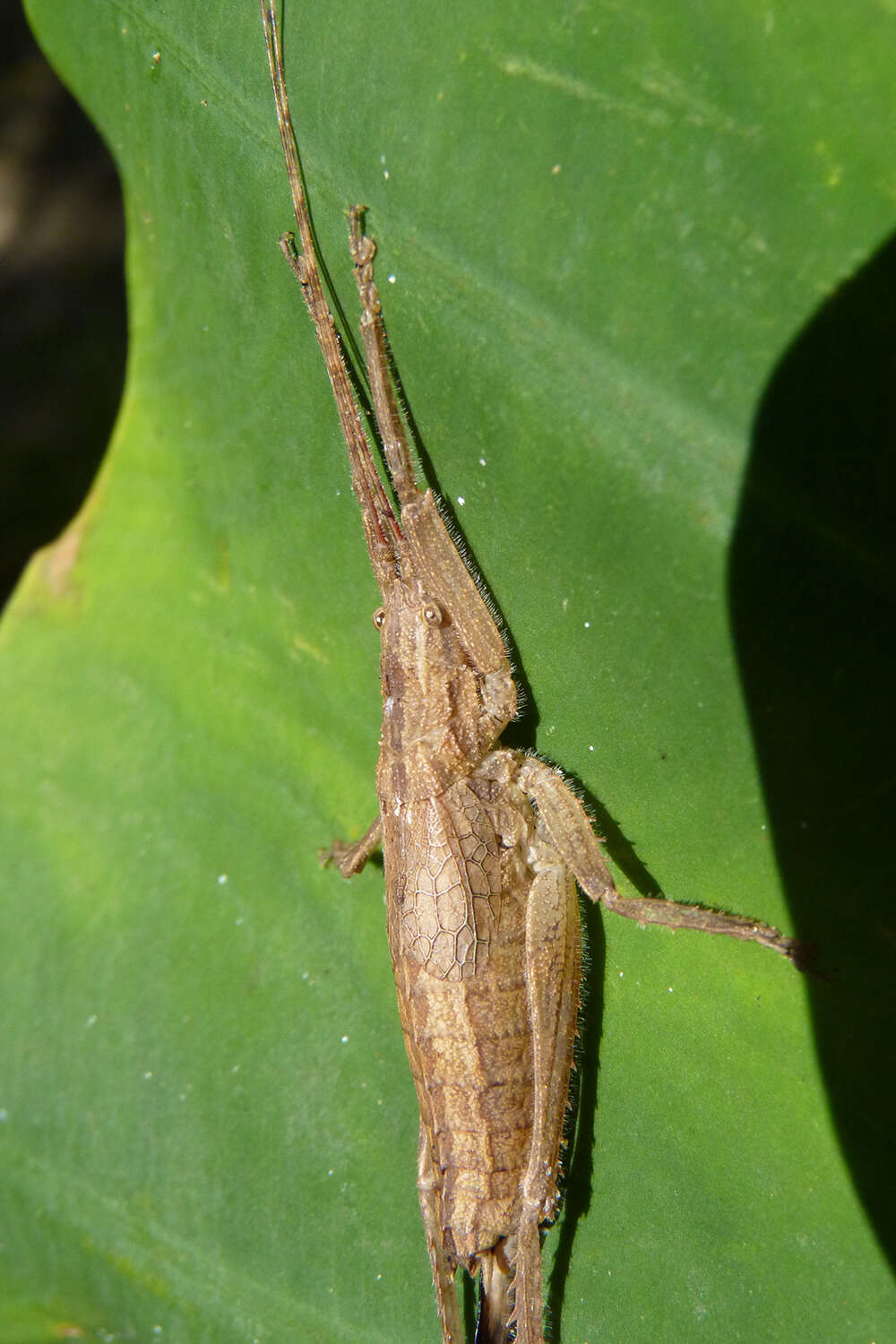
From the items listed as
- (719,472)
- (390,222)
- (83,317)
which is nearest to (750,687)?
(719,472)

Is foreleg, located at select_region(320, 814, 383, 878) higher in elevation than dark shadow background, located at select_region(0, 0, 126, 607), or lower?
lower

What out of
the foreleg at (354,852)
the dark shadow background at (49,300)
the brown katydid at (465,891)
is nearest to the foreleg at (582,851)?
the brown katydid at (465,891)

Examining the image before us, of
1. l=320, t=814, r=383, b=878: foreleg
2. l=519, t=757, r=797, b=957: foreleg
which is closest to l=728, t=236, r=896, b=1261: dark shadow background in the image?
l=519, t=757, r=797, b=957: foreleg

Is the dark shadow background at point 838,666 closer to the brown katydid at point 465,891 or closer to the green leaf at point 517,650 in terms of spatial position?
the green leaf at point 517,650

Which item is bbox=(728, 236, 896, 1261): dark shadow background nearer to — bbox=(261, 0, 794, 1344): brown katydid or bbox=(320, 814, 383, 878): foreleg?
bbox=(261, 0, 794, 1344): brown katydid

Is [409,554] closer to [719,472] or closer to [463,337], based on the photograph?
[463,337]

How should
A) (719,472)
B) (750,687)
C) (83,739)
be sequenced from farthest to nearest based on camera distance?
1. (83,739)
2. (750,687)
3. (719,472)
